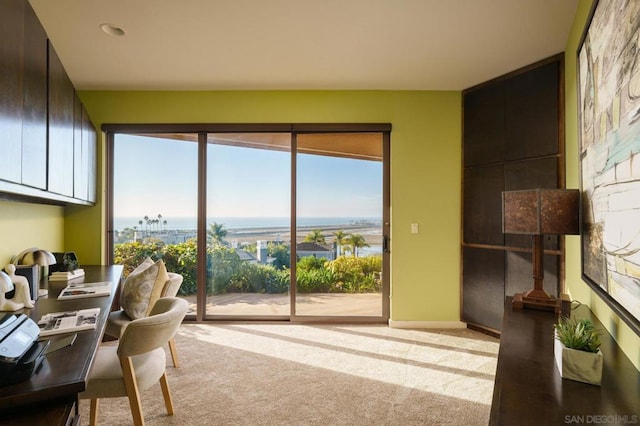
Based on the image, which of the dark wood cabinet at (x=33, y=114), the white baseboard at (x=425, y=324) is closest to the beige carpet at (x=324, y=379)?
the white baseboard at (x=425, y=324)

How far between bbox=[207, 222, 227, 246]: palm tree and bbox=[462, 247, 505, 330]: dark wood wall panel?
2665 mm

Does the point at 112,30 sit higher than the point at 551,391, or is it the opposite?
the point at 112,30

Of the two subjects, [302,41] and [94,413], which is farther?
[302,41]

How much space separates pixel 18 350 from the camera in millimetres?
1235

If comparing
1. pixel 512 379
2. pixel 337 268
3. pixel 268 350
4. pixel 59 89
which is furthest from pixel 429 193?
pixel 59 89

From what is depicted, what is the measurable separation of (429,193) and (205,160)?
2506 millimetres

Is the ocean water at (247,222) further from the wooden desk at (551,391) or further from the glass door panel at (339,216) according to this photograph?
the wooden desk at (551,391)

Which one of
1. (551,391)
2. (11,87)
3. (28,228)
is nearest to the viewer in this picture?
(551,391)

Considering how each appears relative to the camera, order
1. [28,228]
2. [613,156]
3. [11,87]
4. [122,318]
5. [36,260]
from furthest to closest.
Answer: [28,228] < [36,260] < [122,318] < [11,87] < [613,156]

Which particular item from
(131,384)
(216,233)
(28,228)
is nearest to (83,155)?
(28,228)

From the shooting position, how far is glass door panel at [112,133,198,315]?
13.2 feet

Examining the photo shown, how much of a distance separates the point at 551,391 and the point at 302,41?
272 cm

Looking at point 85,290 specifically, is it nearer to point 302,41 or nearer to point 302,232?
point 302,232

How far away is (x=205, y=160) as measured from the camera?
402cm
